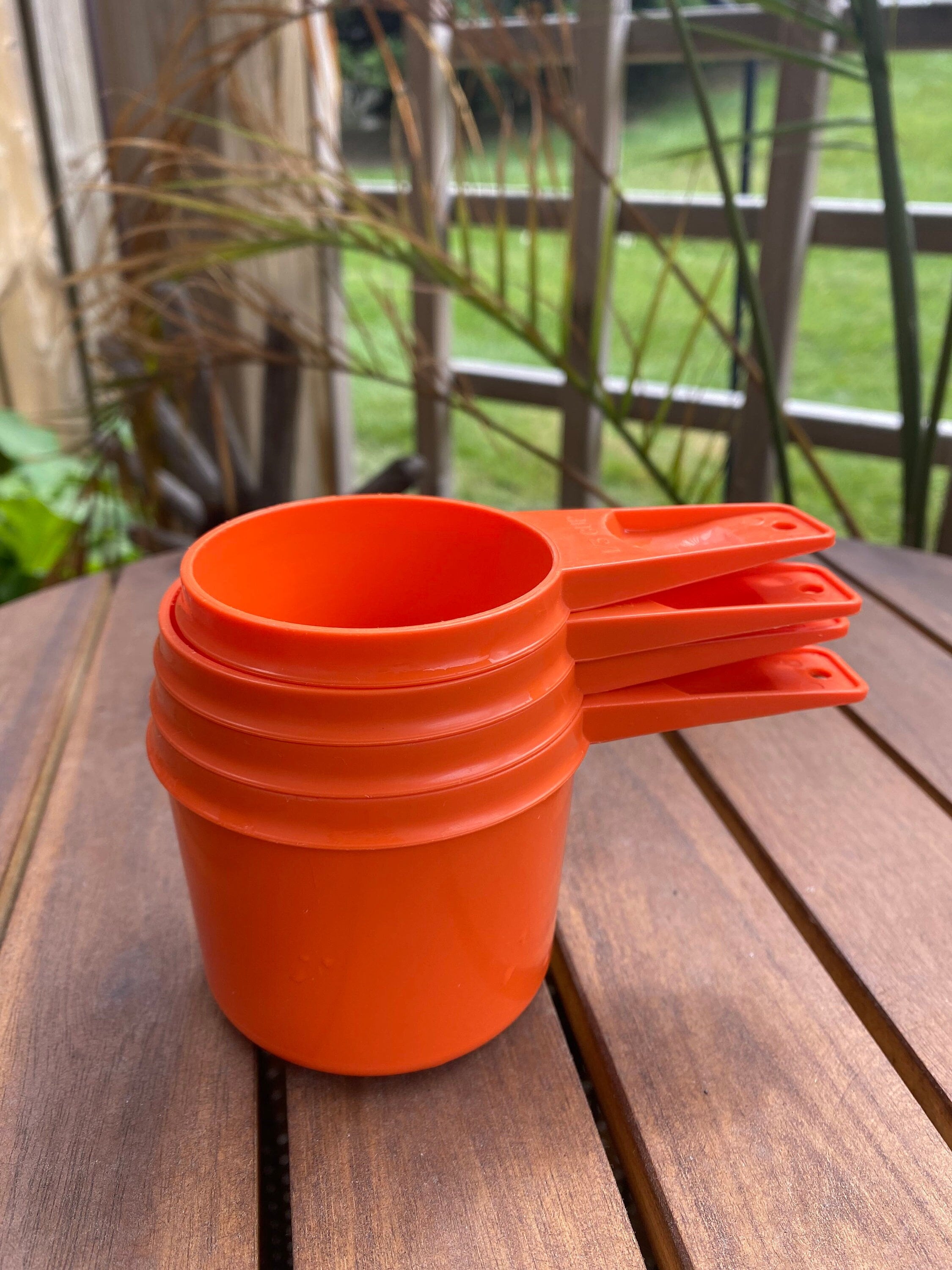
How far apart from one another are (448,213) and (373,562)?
1.37 metres

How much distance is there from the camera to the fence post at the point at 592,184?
1.39m

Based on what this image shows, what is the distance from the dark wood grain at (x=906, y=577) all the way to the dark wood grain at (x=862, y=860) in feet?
0.60

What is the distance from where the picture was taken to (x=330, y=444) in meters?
1.84

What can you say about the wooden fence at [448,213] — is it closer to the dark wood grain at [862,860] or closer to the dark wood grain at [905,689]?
the dark wood grain at [905,689]

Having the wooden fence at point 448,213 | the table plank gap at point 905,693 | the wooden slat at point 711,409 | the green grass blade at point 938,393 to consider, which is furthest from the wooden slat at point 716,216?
the table plank gap at point 905,693

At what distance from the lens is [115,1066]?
427 mm

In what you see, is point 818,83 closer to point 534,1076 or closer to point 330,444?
point 330,444

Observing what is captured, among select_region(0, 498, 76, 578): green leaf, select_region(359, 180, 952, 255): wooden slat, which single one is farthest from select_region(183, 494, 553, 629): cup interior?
select_region(0, 498, 76, 578): green leaf

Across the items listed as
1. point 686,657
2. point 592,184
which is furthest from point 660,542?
point 592,184

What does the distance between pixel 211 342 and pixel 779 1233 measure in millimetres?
1229

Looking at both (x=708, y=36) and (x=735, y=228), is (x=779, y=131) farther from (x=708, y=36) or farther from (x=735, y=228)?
(x=708, y=36)

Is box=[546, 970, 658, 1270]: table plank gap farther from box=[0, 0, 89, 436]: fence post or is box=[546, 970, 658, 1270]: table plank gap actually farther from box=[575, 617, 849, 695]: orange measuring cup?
box=[0, 0, 89, 436]: fence post

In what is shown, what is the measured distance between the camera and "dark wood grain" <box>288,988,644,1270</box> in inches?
13.9

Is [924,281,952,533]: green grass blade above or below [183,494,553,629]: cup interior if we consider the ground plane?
below
